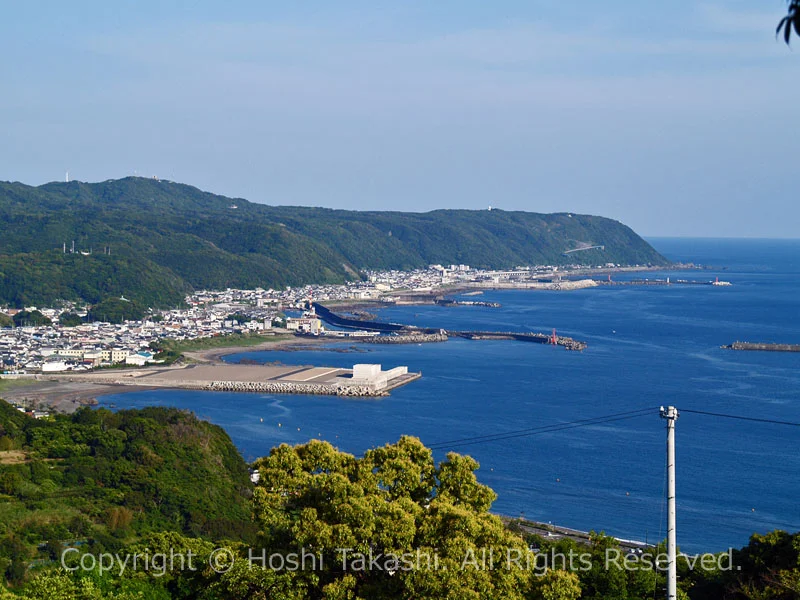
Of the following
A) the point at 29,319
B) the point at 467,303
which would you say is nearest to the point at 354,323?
the point at 467,303

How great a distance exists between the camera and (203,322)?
46.7 meters

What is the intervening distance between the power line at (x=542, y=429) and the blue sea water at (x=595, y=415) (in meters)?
0.26

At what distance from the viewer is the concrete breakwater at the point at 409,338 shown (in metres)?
42.2

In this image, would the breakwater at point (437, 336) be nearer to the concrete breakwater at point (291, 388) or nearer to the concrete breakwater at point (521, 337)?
the concrete breakwater at point (521, 337)

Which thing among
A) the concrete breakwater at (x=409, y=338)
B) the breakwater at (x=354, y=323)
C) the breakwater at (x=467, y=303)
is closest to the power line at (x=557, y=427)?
the concrete breakwater at (x=409, y=338)

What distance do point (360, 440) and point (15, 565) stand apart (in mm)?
11347

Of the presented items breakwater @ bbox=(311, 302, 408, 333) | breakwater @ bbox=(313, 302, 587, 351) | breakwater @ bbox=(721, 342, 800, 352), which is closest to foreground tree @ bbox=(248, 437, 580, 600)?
breakwater @ bbox=(313, 302, 587, 351)

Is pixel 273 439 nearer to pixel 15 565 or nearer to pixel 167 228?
pixel 15 565

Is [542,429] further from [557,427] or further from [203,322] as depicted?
[203,322]

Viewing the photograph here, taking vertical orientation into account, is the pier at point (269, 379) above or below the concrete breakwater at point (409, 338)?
below

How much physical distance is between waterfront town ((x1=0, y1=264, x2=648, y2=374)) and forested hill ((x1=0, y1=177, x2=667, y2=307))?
268 cm

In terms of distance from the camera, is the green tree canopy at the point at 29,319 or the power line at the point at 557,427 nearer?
the power line at the point at 557,427

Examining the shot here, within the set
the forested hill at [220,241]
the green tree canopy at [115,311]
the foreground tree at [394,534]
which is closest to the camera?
the foreground tree at [394,534]

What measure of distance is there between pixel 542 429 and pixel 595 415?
2528 millimetres
